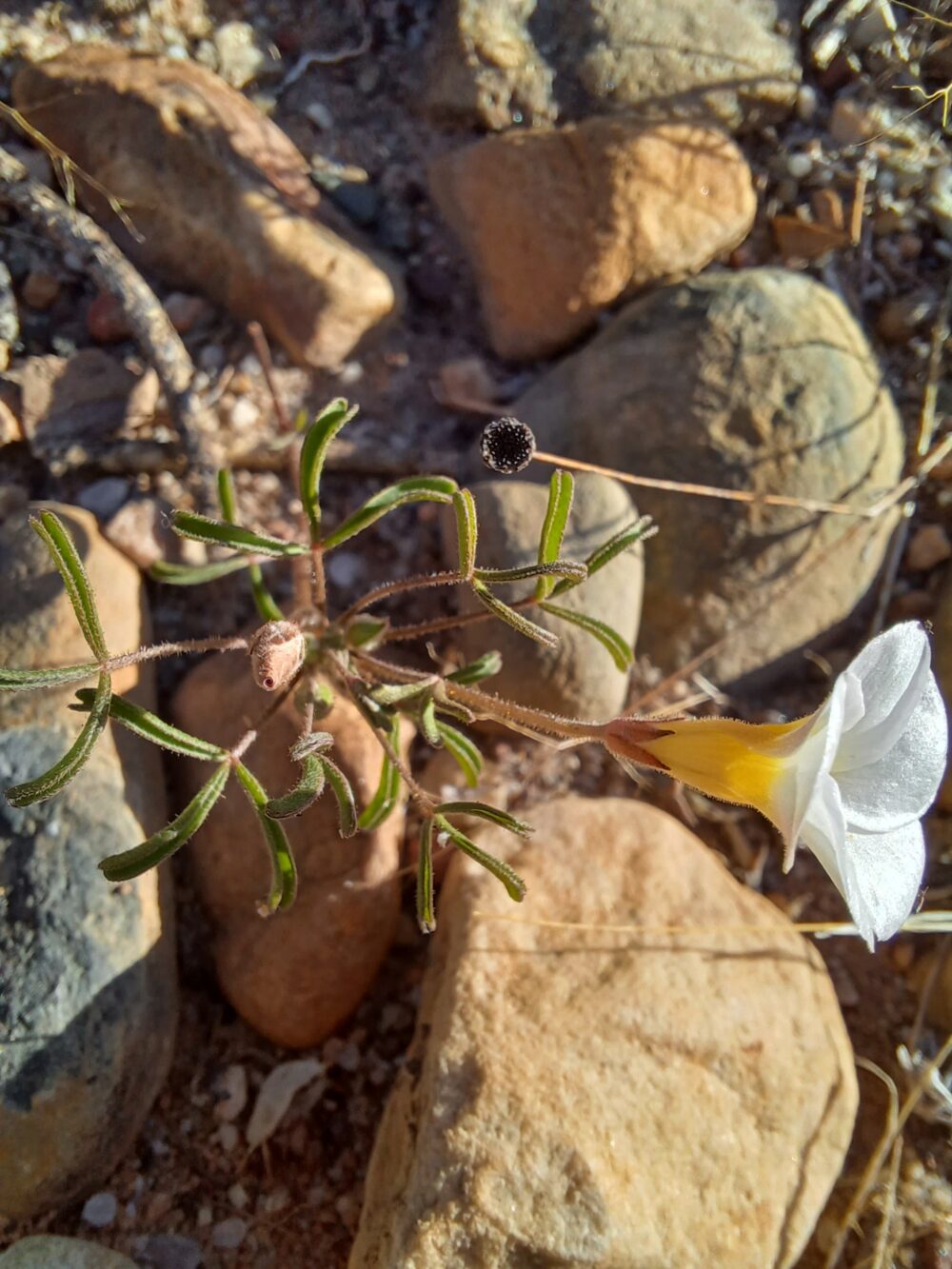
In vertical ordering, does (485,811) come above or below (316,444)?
below

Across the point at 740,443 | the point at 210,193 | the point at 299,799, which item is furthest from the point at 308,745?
the point at 210,193

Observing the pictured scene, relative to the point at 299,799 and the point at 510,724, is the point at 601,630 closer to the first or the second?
the point at 510,724

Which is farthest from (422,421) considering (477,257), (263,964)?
(263,964)

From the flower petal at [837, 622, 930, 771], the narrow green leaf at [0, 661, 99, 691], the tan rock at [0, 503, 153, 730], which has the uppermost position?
the flower petal at [837, 622, 930, 771]

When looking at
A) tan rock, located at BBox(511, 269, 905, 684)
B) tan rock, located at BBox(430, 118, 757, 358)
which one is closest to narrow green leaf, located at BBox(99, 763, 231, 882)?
tan rock, located at BBox(511, 269, 905, 684)

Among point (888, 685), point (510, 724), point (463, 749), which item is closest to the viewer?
point (888, 685)

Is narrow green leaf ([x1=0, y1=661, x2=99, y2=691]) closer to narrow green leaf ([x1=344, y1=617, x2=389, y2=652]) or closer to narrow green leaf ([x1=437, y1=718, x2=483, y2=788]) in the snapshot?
narrow green leaf ([x1=344, y1=617, x2=389, y2=652])
